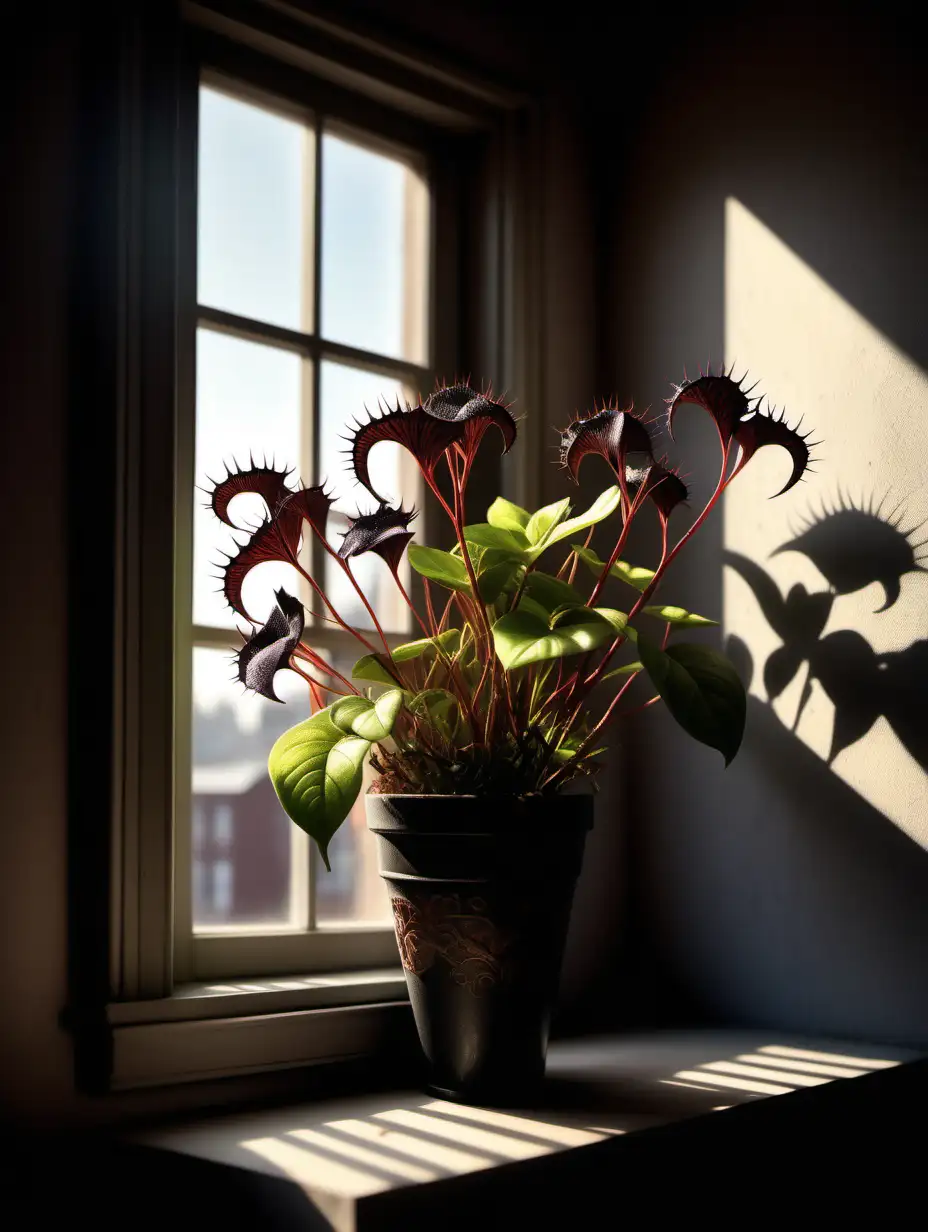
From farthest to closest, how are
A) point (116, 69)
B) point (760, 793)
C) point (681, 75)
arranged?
point (681, 75), point (760, 793), point (116, 69)

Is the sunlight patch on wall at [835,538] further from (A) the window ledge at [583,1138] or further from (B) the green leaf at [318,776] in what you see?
(B) the green leaf at [318,776]

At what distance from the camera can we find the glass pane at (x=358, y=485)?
1.72 m

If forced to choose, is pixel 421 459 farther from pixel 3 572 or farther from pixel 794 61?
pixel 794 61

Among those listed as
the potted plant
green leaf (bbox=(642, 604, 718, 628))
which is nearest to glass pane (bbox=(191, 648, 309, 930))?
the potted plant

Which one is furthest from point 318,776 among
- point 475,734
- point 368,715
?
point 475,734

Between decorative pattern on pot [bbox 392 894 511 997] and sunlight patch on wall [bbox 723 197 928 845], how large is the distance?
23.6 inches

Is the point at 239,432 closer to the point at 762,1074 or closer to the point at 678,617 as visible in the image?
the point at 678,617

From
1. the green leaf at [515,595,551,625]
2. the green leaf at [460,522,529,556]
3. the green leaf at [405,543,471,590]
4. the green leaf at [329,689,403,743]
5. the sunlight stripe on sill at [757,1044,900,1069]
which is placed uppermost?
the green leaf at [460,522,529,556]

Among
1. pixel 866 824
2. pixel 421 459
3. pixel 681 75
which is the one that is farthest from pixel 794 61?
pixel 866 824

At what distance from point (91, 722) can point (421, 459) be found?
1.46 feet

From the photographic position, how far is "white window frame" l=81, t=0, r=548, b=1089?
4.27ft

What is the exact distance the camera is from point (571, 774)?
1.40 m

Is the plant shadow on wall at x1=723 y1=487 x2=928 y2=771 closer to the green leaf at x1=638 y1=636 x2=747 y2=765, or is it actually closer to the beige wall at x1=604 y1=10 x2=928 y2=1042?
the beige wall at x1=604 y1=10 x2=928 y2=1042

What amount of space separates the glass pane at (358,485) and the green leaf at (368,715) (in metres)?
0.43
